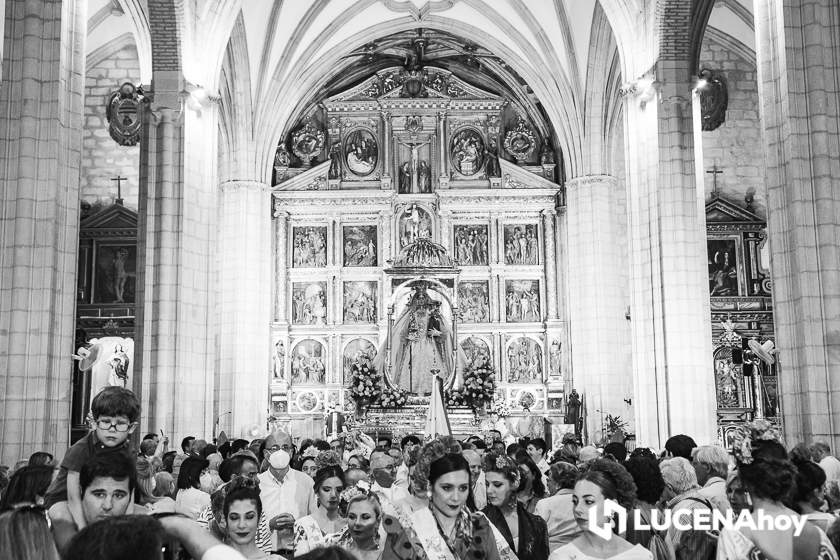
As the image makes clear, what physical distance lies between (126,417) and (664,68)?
14403 mm

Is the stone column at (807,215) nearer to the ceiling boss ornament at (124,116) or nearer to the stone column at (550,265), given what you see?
the stone column at (550,265)

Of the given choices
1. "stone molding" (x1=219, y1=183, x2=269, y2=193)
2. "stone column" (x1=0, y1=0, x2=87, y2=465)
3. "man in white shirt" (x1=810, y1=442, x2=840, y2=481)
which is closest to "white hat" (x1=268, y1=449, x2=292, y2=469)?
"man in white shirt" (x1=810, y1=442, x2=840, y2=481)

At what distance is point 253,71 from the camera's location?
84.2 feet

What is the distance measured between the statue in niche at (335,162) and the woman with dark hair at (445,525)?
80.5 ft

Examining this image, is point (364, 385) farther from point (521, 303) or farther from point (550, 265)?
point (550, 265)

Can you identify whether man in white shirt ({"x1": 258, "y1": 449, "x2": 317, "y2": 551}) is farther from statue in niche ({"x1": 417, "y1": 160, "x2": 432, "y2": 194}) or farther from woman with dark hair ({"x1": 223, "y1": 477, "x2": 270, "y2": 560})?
statue in niche ({"x1": 417, "y1": 160, "x2": 432, "y2": 194})

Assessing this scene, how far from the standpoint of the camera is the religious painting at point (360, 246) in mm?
27812

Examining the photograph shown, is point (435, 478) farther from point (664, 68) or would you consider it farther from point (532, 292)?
point (532, 292)

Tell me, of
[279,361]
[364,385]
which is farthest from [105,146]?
[364,385]

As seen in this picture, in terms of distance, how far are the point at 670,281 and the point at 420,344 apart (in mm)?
11236

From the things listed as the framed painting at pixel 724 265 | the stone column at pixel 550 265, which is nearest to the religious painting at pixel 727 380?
the framed painting at pixel 724 265

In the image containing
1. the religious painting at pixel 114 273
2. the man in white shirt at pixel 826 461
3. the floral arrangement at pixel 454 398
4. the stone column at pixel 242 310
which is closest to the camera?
the man in white shirt at pixel 826 461

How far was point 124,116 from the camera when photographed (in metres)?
25.6

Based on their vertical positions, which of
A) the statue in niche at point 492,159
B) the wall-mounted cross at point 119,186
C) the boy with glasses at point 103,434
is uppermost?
the statue in niche at point 492,159
